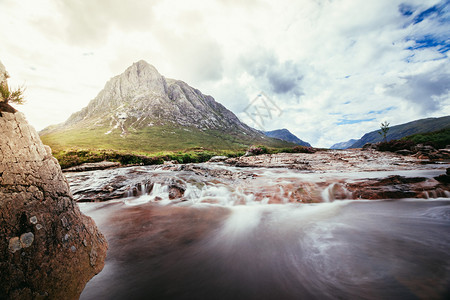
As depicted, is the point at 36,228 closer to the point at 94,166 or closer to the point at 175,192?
the point at 175,192

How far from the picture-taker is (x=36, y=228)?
8.25 ft

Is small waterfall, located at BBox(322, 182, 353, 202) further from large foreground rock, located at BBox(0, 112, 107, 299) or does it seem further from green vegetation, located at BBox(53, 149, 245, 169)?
green vegetation, located at BBox(53, 149, 245, 169)

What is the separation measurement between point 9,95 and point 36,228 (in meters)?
A: 2.46

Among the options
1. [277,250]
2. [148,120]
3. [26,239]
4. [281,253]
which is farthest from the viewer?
[148,120]

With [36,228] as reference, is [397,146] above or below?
above

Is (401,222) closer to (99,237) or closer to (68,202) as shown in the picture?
(99,237)

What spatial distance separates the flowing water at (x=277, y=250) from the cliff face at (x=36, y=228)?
2.54 ft

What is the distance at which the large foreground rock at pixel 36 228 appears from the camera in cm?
221

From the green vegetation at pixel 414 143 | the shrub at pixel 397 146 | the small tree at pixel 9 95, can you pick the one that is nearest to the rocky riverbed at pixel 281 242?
the small tree at pixel 9 95

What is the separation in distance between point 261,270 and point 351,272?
1984 mm

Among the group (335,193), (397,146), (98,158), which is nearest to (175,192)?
(335,193)

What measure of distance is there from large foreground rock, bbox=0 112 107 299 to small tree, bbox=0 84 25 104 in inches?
12.0

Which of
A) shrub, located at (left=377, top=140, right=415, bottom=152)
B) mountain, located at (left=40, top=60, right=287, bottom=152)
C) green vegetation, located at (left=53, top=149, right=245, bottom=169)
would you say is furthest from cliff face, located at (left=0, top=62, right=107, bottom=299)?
mountain, located at (left=40, top=60, right=287, bottom=152)

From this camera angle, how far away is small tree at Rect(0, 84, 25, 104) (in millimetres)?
2963
